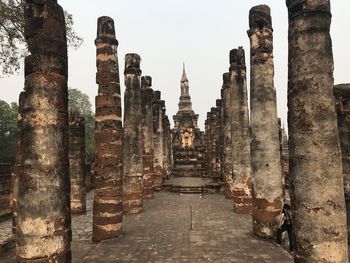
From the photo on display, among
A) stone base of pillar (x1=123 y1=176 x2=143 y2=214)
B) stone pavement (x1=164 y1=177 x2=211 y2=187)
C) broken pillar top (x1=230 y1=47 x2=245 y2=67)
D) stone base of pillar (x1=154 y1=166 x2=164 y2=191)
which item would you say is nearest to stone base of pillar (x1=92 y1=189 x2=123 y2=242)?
stone base of pillar (x1=123 y1=176 x2=143 y2=214)

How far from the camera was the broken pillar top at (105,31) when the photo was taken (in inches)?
449

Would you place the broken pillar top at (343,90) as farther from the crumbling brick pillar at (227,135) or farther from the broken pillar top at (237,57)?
the crumbling brick pillar at (227,135)

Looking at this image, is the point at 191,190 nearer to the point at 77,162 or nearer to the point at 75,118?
the point at 77,162

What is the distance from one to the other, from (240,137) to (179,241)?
679 cm

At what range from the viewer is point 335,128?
5.56m

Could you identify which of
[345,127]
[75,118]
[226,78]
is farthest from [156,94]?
[345,127]

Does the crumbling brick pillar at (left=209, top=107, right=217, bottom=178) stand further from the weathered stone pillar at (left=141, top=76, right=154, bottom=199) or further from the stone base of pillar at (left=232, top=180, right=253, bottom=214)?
the stone base of pillar at (left=232, top=180, right=253, bottom=214)

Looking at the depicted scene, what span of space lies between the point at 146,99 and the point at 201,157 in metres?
27.3

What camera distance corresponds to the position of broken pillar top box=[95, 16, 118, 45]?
37.4 feet

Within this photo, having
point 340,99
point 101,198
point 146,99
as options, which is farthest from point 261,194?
point 146,99

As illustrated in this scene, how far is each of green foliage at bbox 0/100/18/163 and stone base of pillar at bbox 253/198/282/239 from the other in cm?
2134

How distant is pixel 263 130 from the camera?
1080 centimetres

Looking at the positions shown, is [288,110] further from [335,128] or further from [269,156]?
[269,156]

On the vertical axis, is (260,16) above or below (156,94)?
below
